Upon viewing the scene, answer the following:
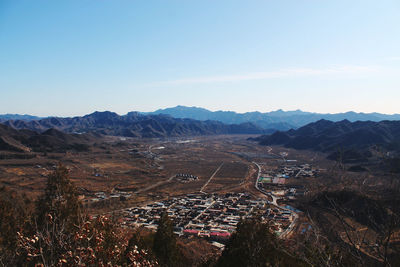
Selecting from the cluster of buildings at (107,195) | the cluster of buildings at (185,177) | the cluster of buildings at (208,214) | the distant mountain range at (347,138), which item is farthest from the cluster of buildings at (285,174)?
the cluster of buildings at (107,195)

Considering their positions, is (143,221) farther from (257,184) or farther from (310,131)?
(310,131)

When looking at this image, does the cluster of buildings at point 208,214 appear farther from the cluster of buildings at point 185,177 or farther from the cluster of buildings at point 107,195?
the cluster of buildings at point 185,177

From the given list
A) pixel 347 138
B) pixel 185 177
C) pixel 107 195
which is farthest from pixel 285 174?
Result: pixel 347 138

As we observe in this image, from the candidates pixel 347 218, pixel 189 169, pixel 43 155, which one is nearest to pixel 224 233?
pixel 347 218

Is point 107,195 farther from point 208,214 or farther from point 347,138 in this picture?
point 347,138

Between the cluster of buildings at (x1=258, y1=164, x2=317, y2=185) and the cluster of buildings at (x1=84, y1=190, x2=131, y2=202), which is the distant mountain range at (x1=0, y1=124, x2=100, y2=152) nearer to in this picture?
the cluster of buildings at (x1=84, y1=190, x2=131, y2=202)

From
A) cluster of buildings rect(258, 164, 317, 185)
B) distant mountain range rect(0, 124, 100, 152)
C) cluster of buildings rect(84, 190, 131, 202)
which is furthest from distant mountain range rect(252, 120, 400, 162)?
distant mountain range rect(0, 124, 100, 152)
